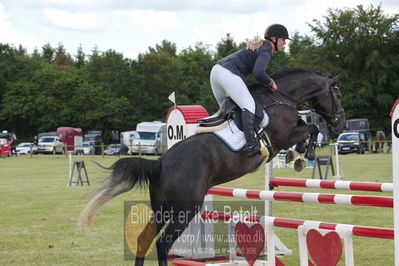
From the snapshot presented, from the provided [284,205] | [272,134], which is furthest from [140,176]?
[284,205]

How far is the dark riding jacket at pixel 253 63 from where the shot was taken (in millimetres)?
5887

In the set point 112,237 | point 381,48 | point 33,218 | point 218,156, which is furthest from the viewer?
point 381,48

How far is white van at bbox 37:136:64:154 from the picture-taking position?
4856cm

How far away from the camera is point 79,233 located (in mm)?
9484

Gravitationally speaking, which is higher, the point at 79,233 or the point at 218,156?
the point at 218,156

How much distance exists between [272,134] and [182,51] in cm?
7204

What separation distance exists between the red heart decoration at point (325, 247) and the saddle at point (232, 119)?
3.25 ft

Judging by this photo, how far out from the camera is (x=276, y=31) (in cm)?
606

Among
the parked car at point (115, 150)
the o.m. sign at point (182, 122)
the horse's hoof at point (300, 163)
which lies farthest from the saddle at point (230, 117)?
the parked car at point (115, 150)

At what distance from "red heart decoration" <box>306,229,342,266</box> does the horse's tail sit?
1.46 metres

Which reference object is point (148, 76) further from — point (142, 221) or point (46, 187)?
point (142, 221)

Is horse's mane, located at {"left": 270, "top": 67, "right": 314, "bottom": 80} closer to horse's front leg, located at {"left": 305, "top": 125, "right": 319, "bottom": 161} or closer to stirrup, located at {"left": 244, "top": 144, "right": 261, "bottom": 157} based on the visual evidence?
horse's front leg, located at {"left": 305, "top": 125, "right": 319, "bottom": 161}

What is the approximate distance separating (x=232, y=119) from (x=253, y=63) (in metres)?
0.61

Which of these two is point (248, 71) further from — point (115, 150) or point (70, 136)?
point (70, 136)
